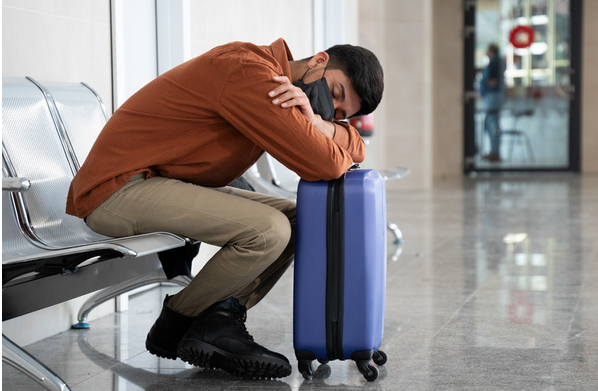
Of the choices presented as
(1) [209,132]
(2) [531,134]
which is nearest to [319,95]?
(1) [209,132]

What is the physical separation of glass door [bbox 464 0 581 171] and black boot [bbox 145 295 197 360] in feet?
33.8

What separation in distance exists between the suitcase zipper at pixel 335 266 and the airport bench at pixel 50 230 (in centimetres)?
40

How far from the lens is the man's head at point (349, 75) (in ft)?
7.18

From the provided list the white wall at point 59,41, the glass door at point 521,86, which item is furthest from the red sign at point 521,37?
the white wall at point 59,41

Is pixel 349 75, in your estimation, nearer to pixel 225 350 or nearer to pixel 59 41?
pixel 225 350

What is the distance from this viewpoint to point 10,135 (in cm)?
239

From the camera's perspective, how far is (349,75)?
219 centimetres

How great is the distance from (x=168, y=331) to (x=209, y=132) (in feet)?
1.97

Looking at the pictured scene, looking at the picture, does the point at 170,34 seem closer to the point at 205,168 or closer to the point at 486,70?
the point at 205,168

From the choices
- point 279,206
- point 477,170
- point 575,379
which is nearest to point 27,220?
point 279,206

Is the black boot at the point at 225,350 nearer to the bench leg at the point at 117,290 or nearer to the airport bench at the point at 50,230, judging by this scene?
the airport bench at the point at 50,230

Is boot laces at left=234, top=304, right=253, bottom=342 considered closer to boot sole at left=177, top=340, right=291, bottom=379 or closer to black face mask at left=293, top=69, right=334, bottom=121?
boot sole at left=177, top=340, right=291, bottom=379

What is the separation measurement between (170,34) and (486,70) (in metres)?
9.05

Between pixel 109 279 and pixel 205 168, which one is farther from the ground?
pixel 205 168
